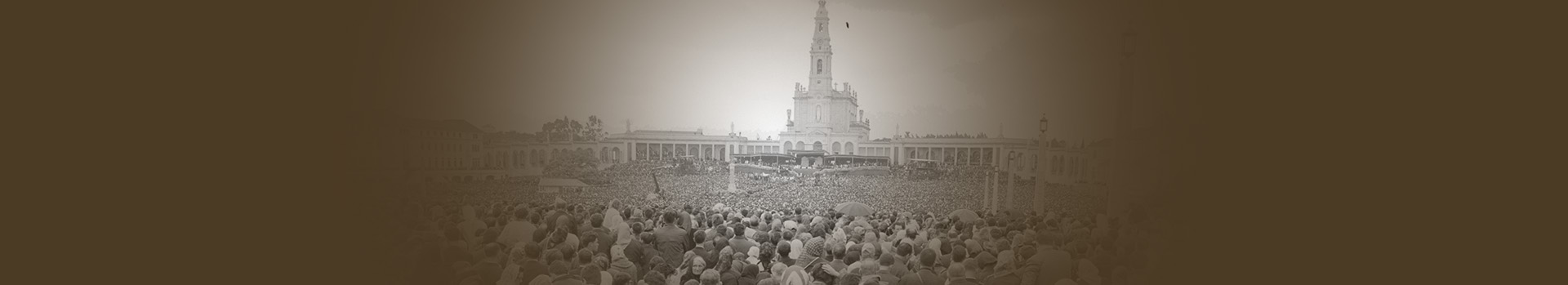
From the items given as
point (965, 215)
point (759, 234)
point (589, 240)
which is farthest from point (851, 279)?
point (965, 215)

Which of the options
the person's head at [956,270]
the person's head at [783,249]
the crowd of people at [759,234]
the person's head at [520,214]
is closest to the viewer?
the person's head at [956,270]

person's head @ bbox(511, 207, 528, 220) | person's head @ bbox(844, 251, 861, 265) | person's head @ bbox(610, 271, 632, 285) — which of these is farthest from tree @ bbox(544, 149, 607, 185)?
person's head @ bbox(844, 251, 861, 265)

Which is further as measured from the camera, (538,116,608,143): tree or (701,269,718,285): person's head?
(538,116,608,143): tree

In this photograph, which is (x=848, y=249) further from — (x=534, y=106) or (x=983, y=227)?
(x=534, y=106)

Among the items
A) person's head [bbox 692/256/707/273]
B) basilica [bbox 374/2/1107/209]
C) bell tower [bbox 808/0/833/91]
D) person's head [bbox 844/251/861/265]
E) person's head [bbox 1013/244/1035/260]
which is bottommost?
person's head [bbox 1013/244/1035/260]

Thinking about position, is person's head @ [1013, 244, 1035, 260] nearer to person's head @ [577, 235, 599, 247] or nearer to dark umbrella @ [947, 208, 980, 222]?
dark umbrella @ [947, 208, 980, 222]

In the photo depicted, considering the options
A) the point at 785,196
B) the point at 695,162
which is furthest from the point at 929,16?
the point at 695,162

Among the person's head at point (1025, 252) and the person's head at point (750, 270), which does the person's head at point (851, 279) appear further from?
the person's head at point (1025, 252)

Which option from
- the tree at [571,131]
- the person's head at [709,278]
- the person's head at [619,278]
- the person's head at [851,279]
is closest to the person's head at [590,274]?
the person's head at [619,278]

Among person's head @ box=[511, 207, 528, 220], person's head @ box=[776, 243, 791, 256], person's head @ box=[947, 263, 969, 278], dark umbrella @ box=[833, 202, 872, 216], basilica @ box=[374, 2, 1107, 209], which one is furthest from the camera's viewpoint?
dark umbrella @ box=[833, 202, 872, 216]
